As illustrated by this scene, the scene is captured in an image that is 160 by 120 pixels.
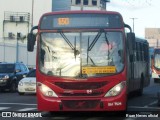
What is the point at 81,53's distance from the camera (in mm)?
15344

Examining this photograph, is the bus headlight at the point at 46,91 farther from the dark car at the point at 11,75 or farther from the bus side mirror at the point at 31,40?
the dark car at the point at 11,75

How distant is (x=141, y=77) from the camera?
27016mm

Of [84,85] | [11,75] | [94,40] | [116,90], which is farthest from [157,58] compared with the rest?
[84,85]

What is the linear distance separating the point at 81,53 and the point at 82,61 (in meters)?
0.24

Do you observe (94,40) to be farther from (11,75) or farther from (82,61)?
A: (11,75)

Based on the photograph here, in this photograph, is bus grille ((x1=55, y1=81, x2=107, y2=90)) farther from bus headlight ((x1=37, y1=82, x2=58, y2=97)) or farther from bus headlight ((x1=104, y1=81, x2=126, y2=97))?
bus headlight ((x1=37, y1=82, x2=58, y2=97))

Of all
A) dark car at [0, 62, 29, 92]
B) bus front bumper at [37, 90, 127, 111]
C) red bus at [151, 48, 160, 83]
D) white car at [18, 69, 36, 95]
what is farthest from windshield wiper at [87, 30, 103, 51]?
red bus at [151, 48, 160, 83]

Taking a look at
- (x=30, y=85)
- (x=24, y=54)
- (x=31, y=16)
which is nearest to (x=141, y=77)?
(x=30, y=85)

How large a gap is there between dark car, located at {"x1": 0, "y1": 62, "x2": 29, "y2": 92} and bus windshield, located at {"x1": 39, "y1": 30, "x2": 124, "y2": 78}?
628 inches

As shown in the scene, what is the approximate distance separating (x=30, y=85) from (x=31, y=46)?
12971 mm

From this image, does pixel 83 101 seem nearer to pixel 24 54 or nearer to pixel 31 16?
pixel 24 54

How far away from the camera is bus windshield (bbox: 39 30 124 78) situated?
1516cm

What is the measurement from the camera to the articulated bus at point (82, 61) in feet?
49.0

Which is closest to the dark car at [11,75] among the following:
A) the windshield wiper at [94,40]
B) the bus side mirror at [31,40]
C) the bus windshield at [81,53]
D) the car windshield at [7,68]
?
the car windshield at [7,68]
